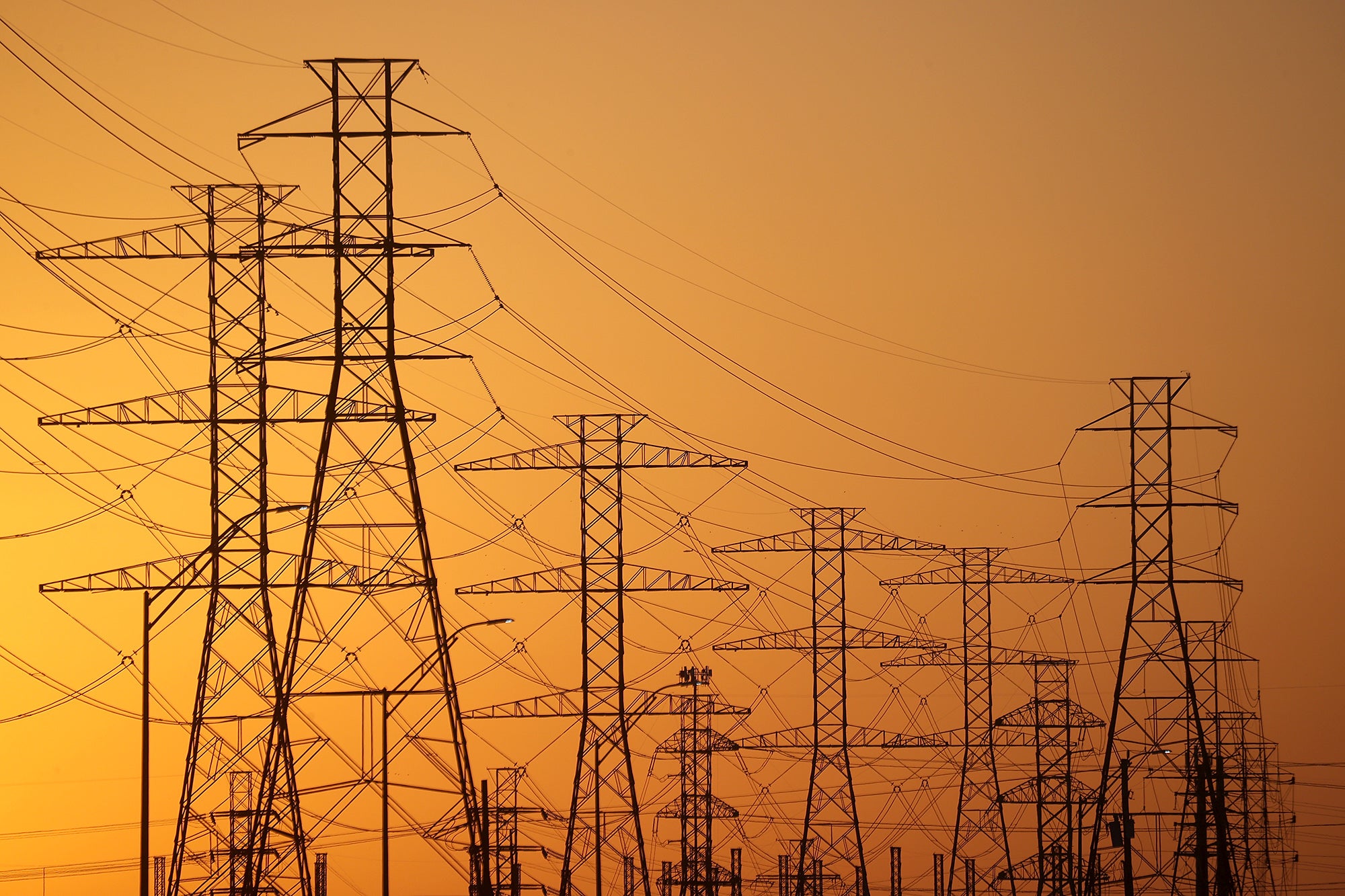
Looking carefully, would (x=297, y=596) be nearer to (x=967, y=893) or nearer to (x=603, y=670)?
(x=603, y=670)

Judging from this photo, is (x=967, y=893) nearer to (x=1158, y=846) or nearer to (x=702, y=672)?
(x=1158, y=846)

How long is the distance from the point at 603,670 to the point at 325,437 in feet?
81.8

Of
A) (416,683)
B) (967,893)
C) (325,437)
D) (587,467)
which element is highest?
(587,467)

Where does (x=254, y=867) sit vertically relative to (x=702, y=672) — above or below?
below

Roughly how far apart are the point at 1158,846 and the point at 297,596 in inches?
2503

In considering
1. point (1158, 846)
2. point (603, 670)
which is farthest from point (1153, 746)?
point (1158, 846)

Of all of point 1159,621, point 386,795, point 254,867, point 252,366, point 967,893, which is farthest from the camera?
point 967,893

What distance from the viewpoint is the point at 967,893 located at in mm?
102750

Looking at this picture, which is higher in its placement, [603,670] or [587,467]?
[587,467]

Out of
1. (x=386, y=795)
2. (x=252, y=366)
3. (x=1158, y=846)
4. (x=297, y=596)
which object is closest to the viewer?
(x=297, y=596)

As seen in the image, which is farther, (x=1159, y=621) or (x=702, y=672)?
(x=702, y=672)

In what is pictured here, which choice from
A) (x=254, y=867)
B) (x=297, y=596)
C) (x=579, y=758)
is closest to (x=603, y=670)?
(x=579, y=758)

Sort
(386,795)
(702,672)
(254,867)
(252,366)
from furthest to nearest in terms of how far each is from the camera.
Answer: (702,672)
(252,366)
(386,795)
(254,867)

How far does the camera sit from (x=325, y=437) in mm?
41500
